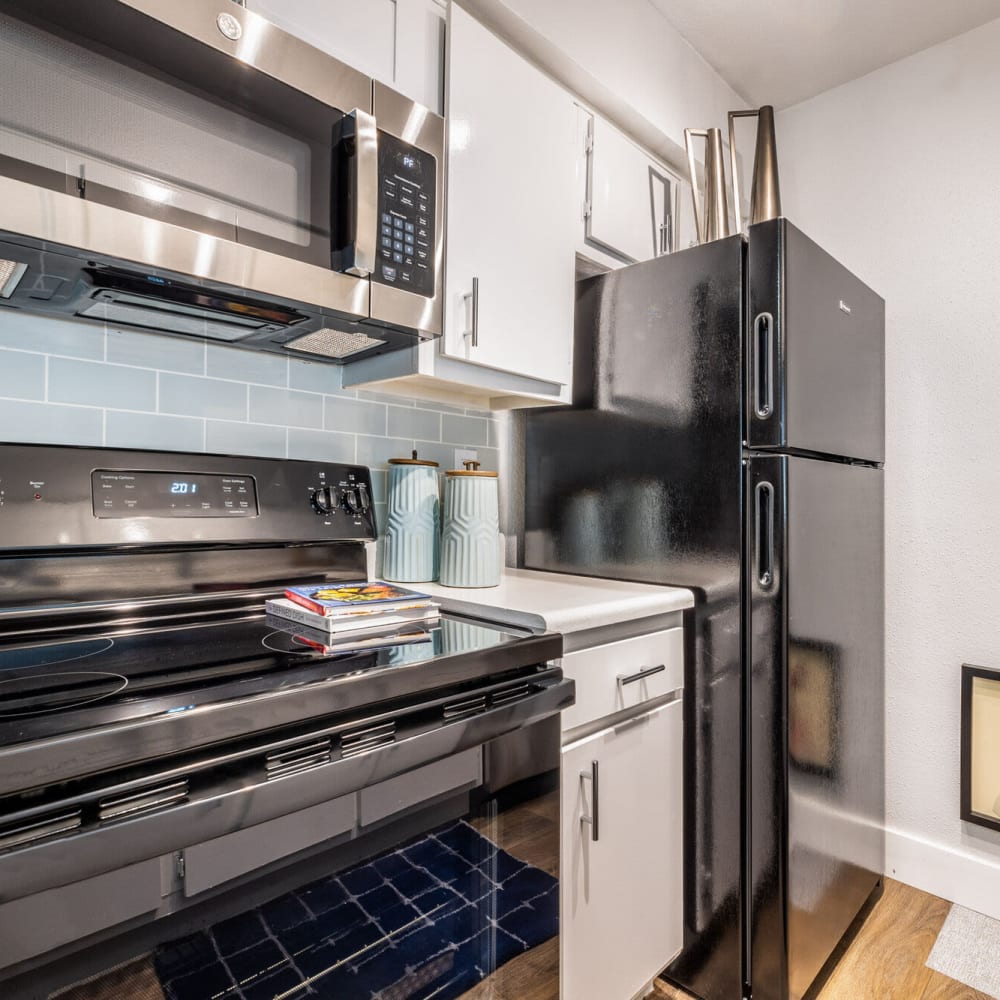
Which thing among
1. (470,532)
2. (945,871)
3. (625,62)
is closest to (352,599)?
(470,532)

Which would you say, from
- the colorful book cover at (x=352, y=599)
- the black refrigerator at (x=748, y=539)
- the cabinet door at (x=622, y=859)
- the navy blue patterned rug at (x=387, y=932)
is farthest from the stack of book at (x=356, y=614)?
the black refrigerator at (x=748, y=539)

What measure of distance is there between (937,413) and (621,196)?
1214 mm

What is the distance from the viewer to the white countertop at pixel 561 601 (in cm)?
114

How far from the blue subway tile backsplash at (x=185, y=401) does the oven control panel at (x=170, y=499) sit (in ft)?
0.37

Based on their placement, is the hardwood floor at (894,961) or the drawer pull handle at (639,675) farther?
the hardwood floor at (894,961)

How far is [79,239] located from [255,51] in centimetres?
42

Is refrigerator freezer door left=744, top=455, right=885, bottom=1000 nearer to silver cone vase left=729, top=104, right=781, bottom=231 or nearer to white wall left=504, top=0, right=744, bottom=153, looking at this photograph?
silver cone vase left=729, top=104, right=781, bottom=231

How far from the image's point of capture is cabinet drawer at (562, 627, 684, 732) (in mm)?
1190

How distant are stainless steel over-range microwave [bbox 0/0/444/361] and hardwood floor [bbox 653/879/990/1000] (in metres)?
1.75

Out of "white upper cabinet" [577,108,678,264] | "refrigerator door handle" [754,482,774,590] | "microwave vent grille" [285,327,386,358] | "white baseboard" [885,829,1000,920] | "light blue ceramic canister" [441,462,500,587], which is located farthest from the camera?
"white baseboard" [885,829,1000,920]

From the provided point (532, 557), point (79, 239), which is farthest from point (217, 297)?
point (532, 557)

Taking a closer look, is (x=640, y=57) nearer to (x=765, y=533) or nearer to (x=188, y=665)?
(x=765, y=533)

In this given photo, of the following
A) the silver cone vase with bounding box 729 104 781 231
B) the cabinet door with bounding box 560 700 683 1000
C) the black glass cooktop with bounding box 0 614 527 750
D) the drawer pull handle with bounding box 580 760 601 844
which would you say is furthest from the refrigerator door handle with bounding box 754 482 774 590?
the silver cone vase with bounding box 729 104 781 231

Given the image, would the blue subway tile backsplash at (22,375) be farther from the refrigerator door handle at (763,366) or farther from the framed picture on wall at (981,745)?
the framed picture on wall at (981,745)
